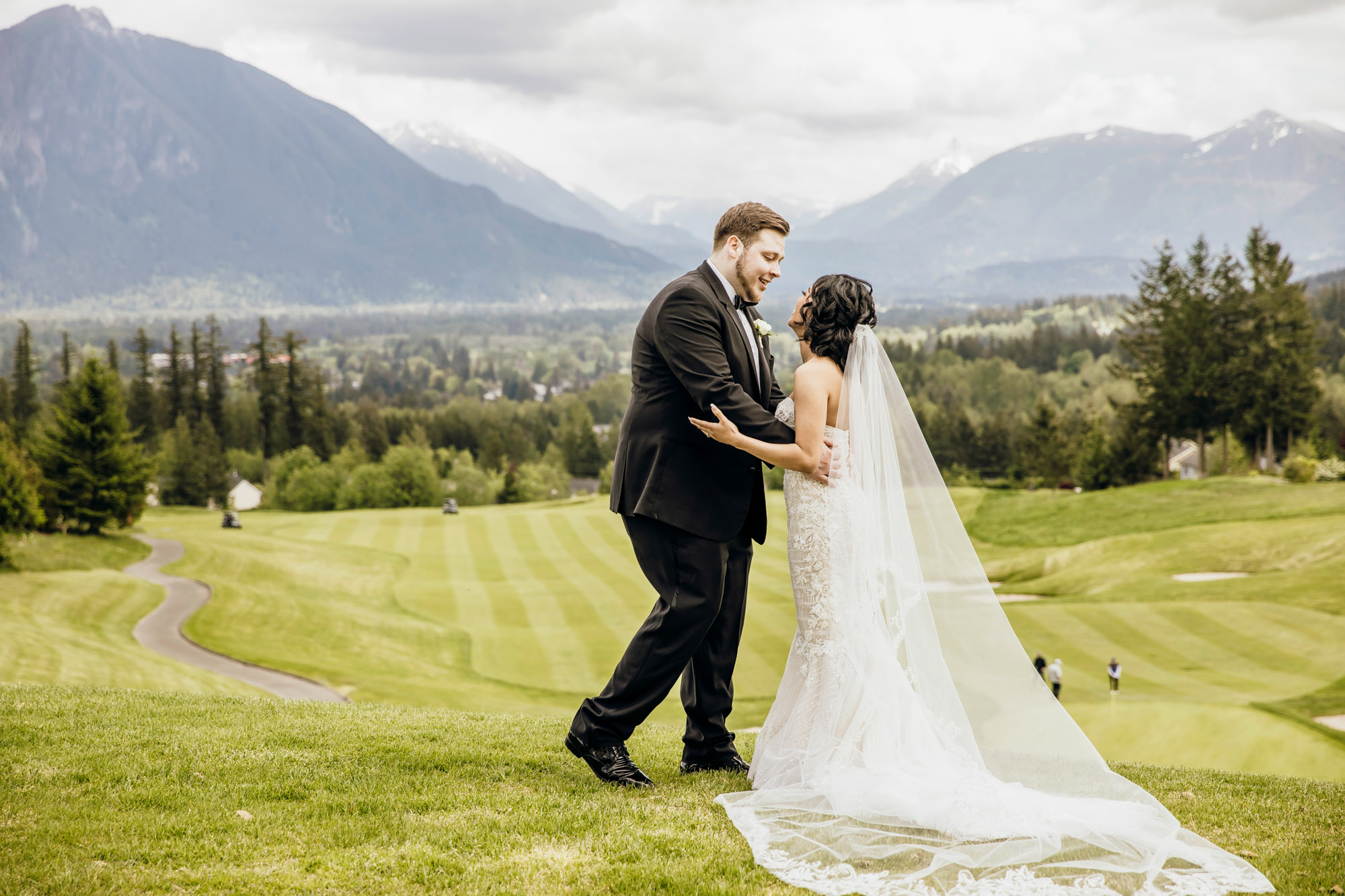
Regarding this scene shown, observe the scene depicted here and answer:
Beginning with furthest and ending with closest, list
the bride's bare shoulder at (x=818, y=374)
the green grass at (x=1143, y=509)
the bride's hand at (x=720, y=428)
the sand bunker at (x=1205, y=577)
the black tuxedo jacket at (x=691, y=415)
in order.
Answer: the green grass at (x=1143, y=509)
the sand bunker at (x=1205, y=577)
the bride's bare shoulder at (x=818, y=374)
the black tuxedo jacket at (x=691, y=415)
the bride's hand at (x=720, y=428)

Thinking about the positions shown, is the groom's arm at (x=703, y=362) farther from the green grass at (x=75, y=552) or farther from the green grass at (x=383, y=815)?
the green grass at (x=75, y=552)

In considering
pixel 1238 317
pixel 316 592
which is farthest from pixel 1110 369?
pixel 316 592

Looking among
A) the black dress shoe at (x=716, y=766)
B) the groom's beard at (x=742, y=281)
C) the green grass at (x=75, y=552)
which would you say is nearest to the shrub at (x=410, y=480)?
the green grass at (x=75, y=552)

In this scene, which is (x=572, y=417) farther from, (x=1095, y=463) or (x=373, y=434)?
(x=1095, y=463)

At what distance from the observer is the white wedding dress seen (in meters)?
4.13

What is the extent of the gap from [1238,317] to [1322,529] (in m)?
27.6

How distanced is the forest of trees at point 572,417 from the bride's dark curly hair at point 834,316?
36.4m

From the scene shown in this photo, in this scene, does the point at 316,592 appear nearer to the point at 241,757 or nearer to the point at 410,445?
the point at 241,757

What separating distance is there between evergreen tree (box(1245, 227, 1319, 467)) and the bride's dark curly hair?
2212 inches

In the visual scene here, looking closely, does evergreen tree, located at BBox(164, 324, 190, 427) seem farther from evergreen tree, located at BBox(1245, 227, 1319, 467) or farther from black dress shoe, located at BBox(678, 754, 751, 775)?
black dress shoe, located at BBox(678, 754, 751, 775)

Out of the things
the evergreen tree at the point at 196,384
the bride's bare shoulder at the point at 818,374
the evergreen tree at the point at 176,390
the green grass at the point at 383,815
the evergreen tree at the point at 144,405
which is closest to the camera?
the green grass at the point at 383,815

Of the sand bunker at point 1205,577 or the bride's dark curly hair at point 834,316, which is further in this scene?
the sand bunker at point 1205,577

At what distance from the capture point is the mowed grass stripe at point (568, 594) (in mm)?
26297

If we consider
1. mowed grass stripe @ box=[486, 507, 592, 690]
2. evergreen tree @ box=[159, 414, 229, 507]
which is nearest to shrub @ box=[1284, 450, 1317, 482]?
mowed grass stripe @ box=[486, 507, 592, 690]
